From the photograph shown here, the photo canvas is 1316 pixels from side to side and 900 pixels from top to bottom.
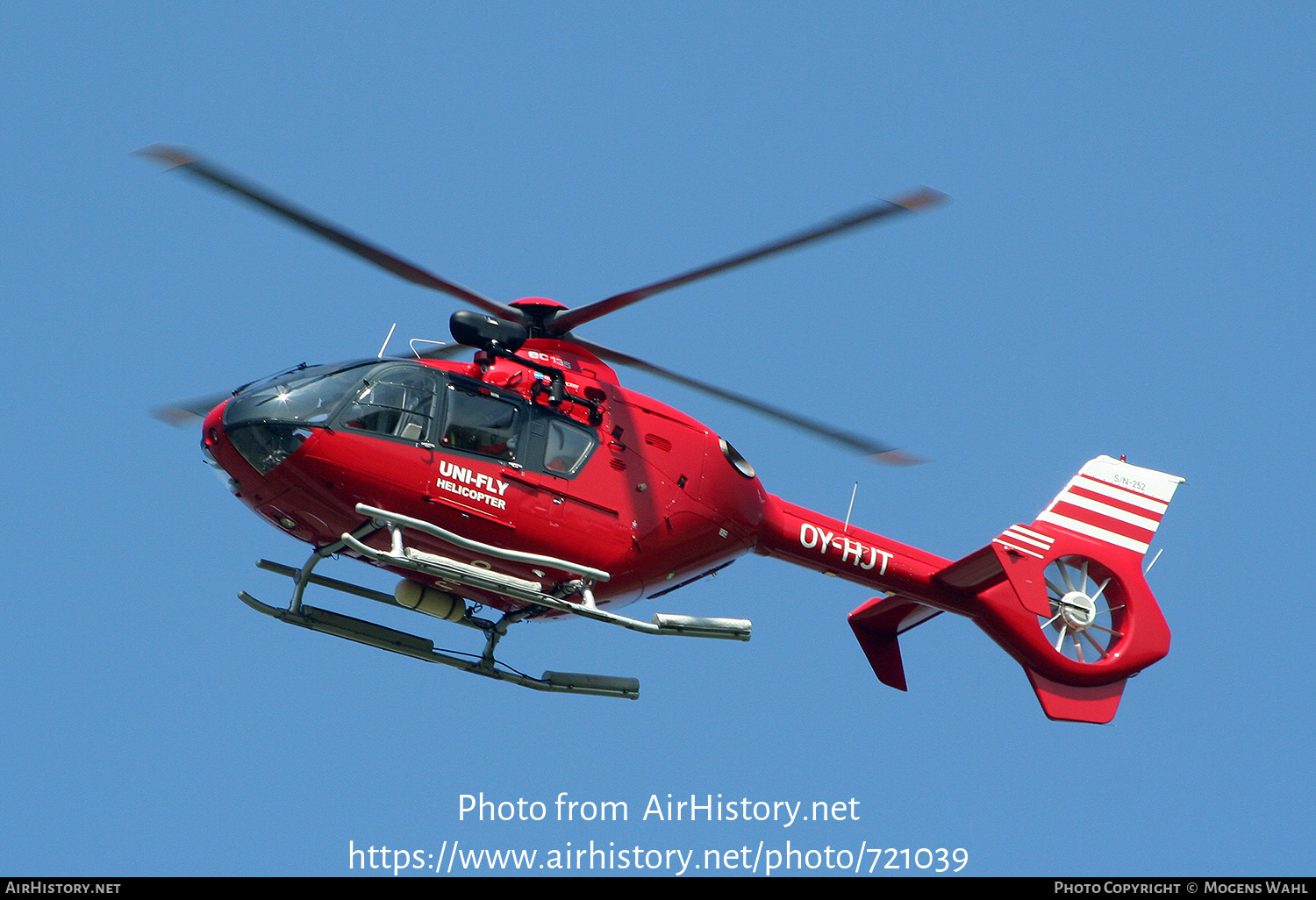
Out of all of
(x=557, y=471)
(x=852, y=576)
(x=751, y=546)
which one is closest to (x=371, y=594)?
(x=557, y=471)

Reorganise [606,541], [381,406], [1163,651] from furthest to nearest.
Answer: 1. [1163,651]
2. [606,541]
3. [381,406]

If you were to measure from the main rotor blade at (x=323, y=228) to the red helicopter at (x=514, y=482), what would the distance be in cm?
2

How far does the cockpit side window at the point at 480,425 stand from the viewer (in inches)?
534

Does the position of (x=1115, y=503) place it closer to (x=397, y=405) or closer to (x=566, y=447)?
(x=566, y=447)

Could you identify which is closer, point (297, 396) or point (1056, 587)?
point (297, 396)

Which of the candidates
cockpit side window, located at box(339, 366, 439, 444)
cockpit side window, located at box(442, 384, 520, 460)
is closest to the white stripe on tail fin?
cockpit side window, located at box(442, 384, 520, 460)

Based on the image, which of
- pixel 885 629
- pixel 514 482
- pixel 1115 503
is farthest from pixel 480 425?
pixel 1115 503

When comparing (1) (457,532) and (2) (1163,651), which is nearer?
(1) (457,532)

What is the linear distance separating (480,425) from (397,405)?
799mm

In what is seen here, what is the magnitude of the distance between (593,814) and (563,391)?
5038mm

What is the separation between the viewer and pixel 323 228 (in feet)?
40.4

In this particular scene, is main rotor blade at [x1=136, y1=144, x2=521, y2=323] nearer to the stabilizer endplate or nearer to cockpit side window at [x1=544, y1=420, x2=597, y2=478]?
cockpit side window at [x1=544, y1=420, x2=597, y2=478]

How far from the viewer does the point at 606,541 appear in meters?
14.2
